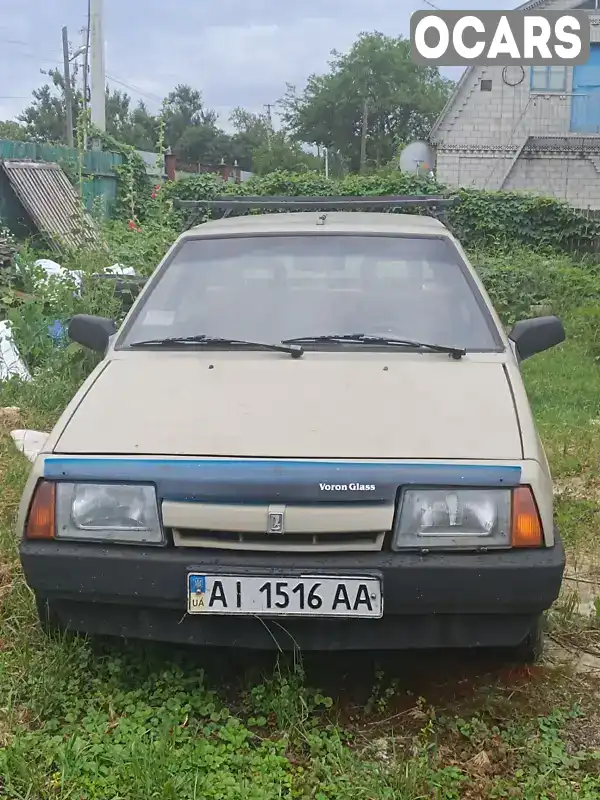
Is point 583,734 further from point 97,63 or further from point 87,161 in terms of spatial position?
point 97,63

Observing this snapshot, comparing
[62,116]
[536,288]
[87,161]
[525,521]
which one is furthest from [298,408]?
[62,116]

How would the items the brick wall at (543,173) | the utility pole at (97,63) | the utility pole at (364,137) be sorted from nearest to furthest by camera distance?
the utility pole at (97,63), the brick wall at (543,173), the utility pole at (364,137)

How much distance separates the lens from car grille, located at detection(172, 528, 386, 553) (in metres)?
2.47

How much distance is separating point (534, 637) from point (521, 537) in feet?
1.67

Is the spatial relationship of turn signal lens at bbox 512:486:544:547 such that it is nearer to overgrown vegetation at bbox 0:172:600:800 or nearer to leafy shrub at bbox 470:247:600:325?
overgrown vegetation at bbox 0:172:600:800

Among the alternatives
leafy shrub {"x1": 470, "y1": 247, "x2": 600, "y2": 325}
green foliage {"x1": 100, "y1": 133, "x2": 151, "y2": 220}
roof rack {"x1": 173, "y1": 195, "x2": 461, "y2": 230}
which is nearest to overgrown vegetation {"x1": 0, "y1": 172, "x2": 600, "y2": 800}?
roof rack {"x1": 173, "y1": 195, "x2": 461, "y2": 230}

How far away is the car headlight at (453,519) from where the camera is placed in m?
2.47

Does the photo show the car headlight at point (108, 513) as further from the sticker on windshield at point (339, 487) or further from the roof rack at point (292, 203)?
the roof rack at point (292, 203)

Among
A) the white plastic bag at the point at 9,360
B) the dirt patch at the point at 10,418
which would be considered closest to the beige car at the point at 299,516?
the dirt patch at the point at 10,418

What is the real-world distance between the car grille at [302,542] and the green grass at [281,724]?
0.49m

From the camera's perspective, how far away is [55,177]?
14672 millimetres

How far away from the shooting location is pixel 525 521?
249 cm

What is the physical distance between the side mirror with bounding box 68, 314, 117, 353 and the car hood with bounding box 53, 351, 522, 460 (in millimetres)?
440

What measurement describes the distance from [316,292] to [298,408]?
0.94 metres
